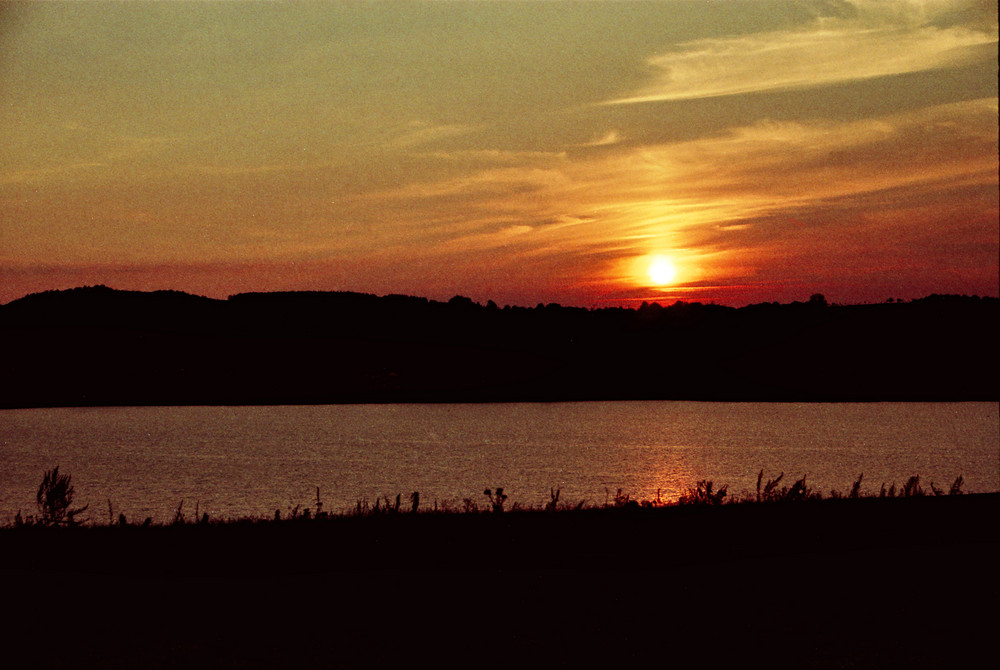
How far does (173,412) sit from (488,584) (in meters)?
136

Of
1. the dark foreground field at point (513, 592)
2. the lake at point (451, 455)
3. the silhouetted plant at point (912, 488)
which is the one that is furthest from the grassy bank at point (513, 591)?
the lake at point (451, 455)

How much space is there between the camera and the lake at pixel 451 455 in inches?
1816

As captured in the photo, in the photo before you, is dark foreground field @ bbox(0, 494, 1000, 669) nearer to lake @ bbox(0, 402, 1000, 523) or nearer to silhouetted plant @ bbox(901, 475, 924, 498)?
silhouetted plant @ bbox(901, 475, 924, 498)

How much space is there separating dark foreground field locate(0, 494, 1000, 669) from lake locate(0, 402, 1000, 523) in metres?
9.92

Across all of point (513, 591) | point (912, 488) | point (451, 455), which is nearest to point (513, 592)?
point (513, 591)

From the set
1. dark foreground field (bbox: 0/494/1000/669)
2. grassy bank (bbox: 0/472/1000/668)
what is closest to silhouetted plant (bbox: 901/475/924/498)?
grassy bank (bbox: 0/472/1000/668)

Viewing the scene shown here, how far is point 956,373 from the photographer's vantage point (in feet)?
522

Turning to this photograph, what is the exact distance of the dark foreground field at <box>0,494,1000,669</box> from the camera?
966 centimetres

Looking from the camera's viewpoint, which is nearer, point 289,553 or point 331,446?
point 289,553

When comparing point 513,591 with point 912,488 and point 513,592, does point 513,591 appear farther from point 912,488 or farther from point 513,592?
point 912,488

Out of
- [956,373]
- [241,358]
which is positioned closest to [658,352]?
[956,373]

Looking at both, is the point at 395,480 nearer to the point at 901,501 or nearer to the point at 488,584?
the point at 901,501

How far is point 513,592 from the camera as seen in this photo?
12047 millimetres

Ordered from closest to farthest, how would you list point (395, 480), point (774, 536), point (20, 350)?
1. point (774, 536)
2. point (395, 480)
3. point (20, 350)
